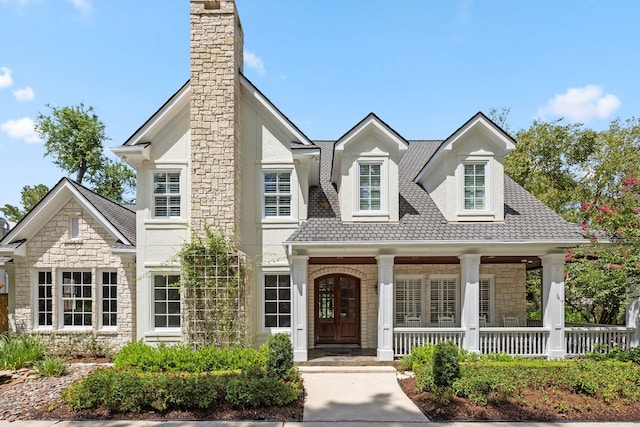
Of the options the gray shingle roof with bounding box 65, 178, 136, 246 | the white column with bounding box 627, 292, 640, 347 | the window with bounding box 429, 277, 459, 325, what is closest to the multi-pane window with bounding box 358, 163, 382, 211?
the window with bounding box 429, 277, 459, 325

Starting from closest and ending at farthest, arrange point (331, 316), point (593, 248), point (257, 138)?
1. point (593, 248)
2. point (257, 138)
3. point (331, 316)

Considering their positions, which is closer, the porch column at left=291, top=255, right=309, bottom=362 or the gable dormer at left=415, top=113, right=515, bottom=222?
the porch column at left=291, top=255, right=309, bottom=362

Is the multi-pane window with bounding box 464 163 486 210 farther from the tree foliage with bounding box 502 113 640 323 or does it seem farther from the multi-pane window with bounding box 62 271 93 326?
the multi-pane window with bounding box 62 271 93 326

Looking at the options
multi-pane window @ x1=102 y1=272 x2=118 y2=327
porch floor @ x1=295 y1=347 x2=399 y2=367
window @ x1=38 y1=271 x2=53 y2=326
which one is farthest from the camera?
window @ x1=38 y1=271 x2=53 y2=326

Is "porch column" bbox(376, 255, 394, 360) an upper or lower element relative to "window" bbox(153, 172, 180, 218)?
lower

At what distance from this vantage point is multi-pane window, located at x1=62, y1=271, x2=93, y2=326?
480 inches

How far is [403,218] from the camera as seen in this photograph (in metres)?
11.6

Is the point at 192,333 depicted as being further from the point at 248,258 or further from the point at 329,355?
the point at 329,355

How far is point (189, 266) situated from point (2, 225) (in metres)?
13.1

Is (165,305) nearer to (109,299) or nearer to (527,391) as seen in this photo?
(109,299)

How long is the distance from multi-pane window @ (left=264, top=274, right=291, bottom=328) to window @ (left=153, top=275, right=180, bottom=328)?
264 cm

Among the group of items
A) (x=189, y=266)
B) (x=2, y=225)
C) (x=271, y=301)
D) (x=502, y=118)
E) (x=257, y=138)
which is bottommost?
(x=271, y=301)

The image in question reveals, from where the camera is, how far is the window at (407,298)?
1323 cm

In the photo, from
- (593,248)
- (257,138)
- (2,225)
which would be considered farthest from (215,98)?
(2,225)
